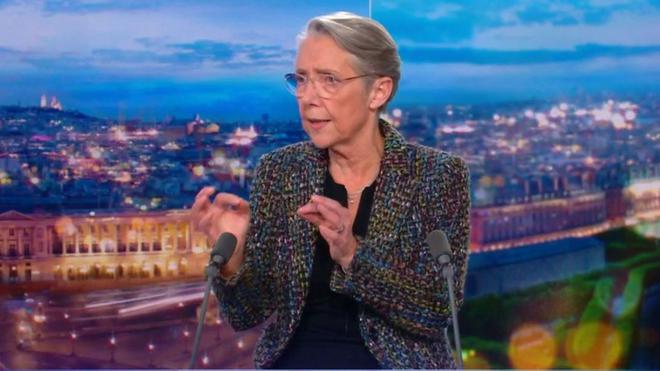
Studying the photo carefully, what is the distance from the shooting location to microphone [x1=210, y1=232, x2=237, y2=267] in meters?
1.69

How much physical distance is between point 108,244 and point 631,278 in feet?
6.11

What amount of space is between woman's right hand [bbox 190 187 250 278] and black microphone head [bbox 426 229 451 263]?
41cm

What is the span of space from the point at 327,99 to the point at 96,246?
1520 mm

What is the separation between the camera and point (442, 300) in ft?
6.06

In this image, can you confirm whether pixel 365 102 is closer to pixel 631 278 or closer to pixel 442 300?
pixel 442 300

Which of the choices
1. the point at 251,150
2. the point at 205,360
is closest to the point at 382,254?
the point at 251,150

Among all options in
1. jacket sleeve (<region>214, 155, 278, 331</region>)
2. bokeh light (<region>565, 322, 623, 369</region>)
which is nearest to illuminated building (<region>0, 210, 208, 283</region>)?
jacket sleeve (<region>214, 155, 278, 331</region>)

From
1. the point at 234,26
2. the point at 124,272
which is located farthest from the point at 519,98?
the point at 124,272

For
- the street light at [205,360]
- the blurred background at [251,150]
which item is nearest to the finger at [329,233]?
the blurred background at [251,150]

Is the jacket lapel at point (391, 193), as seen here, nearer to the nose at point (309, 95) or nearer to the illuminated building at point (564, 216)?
the nose at point (309, 95)

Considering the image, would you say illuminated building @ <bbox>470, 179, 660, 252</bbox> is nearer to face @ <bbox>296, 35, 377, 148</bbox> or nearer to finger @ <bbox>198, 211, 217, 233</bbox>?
face @ <bbox>296, 35, 377, 148</bbox>

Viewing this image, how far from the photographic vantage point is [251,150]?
10.3ft

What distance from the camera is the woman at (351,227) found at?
185cm

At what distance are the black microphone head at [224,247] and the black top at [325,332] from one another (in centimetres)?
27
